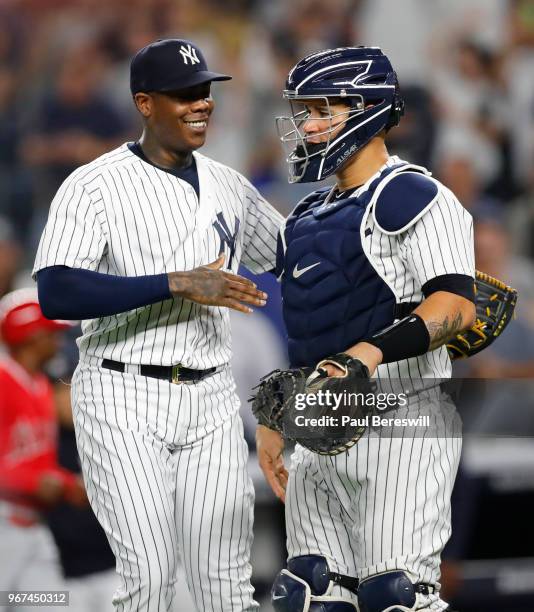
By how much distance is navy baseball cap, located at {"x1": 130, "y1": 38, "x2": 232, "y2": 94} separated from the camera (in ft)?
10.7

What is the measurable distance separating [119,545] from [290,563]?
479 mm

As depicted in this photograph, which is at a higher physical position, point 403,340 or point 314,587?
point 403,340

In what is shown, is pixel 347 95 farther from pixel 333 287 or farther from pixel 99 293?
pixel 99 293

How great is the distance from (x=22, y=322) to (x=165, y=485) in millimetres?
2066

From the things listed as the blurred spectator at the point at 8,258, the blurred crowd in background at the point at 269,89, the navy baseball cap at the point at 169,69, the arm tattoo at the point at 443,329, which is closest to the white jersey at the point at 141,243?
the navy baseball cap at the point at 169,69

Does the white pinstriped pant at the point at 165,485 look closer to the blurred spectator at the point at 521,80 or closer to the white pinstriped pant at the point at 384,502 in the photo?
the white pinstriped pant at the point at 384,502

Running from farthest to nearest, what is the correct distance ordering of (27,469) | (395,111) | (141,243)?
(27,469) < (141,243) < (395,111)

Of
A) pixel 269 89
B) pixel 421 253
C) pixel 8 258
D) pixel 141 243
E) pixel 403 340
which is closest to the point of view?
pixel 403 340

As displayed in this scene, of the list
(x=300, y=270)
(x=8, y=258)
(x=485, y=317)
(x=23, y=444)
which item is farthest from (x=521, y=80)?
(x=300, y=270)

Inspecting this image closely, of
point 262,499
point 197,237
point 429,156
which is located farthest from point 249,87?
point 197,237

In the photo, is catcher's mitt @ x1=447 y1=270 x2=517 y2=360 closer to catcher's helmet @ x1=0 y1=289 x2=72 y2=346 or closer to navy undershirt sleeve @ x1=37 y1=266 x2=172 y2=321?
navy undershirt sleeve @ x1=37 y1=266 x2=172 y2=321

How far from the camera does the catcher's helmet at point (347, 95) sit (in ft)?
9.93

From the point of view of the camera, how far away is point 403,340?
2.73m

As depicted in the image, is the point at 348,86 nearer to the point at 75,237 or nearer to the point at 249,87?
the point at 75,237
